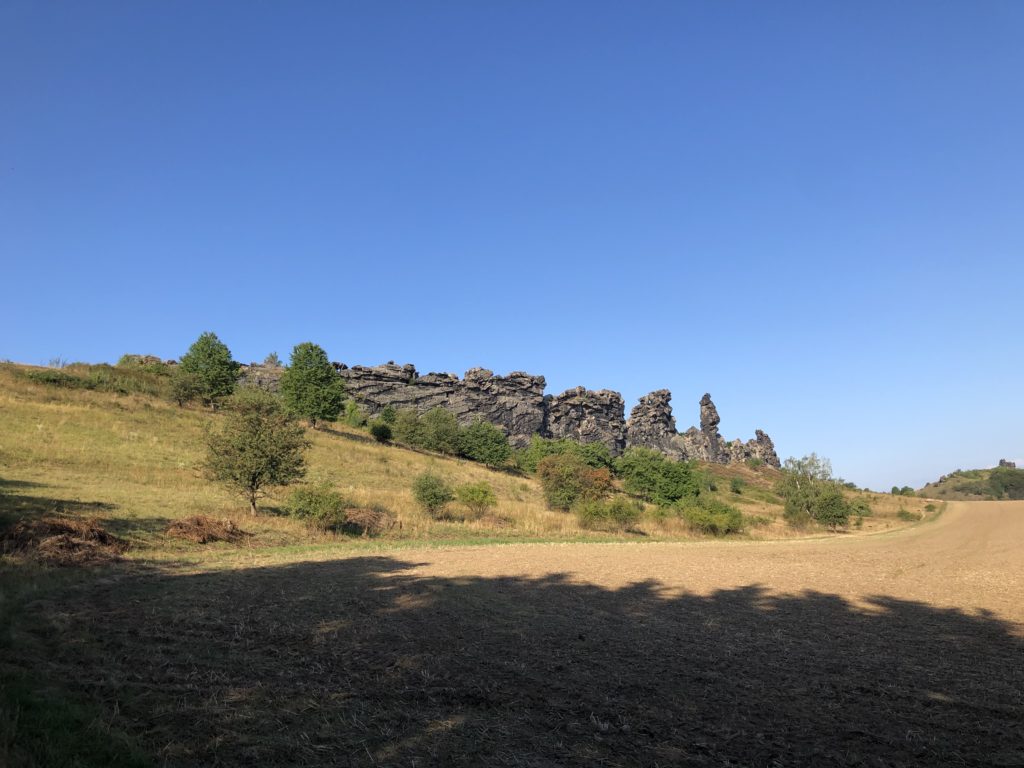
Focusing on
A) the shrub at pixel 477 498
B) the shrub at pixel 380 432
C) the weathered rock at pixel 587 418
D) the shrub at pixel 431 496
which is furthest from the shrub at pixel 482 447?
the weathered rock at pixel 587 418

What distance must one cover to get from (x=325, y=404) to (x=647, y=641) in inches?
2405

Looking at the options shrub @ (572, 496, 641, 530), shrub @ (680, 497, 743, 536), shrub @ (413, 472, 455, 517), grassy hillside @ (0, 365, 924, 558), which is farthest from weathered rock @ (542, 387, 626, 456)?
shrub @ (413, 472, 455, 517)

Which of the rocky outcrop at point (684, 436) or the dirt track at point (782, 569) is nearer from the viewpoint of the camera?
the dirt track at point (782, 569)

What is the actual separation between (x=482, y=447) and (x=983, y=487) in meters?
147

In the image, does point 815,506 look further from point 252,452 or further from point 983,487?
point 983,487

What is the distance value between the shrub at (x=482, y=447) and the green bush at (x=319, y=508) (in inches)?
2206

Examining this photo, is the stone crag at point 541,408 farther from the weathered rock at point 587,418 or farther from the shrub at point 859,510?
the shrub at point 859,510

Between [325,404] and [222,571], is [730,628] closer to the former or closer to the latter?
[222,571]

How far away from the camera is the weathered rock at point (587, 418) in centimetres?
17800

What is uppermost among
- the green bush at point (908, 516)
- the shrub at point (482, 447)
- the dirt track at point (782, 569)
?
the shrub at point (482, 447)

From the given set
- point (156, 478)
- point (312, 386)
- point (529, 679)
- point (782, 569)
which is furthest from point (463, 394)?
point (529, 679)

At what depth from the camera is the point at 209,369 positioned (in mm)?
60906

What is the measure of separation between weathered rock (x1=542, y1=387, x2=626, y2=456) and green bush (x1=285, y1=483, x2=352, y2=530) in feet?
494

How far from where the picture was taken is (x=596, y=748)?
4.94 metres
